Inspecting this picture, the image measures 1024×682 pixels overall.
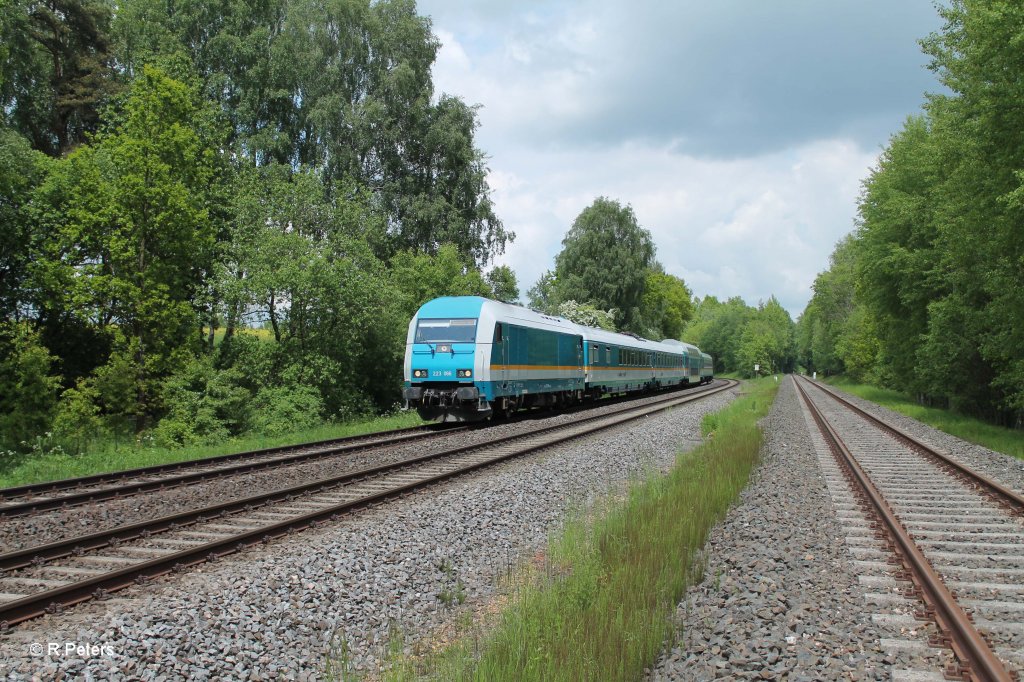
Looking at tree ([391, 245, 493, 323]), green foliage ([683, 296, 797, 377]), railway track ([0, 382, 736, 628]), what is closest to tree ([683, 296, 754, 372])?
green foliage ([683, 296, 797, 377])

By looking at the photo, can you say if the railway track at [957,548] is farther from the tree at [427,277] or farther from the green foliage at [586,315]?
the green foliage at [586,315]

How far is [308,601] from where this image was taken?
18.3 feet

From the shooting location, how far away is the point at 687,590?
219 inches

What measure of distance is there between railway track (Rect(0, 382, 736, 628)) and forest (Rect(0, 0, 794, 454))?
9365 mm

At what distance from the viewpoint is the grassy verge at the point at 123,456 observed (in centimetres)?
1280

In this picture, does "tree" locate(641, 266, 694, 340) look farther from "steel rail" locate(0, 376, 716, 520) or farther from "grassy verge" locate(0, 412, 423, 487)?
"steel rail" locate(0, 376, 716, 520)

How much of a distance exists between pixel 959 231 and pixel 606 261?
3663 cm

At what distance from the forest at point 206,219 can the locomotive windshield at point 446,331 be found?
3.35 metres

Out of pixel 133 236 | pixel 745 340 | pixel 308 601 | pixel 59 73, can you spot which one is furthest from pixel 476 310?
pixel 745 340

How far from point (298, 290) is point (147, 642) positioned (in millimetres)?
16480

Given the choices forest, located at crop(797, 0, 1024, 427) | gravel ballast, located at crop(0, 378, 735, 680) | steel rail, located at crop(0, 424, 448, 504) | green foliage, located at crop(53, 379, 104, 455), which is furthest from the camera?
green foliage, located at crop(53, 379, 104, 455)

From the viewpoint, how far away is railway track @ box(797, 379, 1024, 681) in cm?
429

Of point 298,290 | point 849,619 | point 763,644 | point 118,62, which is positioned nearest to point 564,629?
point 763,644

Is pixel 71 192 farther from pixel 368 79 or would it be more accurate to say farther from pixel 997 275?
pixel 997 275
